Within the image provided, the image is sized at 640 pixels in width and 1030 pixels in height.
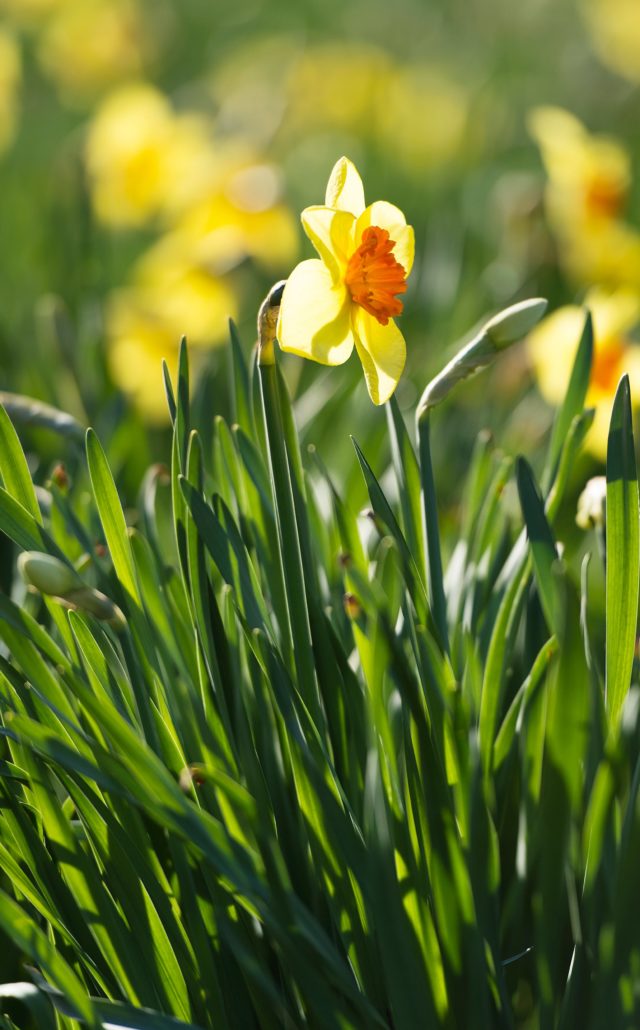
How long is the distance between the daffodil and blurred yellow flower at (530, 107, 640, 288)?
3.38 ft

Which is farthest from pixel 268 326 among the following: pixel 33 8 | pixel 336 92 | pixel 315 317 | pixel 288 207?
pixel 33 8

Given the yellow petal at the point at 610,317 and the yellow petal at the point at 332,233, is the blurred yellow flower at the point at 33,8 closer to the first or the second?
the yellow petal at the point at 610,317

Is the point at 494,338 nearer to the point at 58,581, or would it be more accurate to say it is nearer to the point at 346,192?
the point at 346,192

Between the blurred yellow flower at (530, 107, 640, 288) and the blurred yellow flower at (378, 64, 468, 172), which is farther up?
the blurred yellow flower at (378, 64, 468, 172)

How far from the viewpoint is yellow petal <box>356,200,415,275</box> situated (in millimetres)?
830

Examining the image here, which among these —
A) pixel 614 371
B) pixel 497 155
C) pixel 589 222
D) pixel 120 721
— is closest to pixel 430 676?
pixel 120 721

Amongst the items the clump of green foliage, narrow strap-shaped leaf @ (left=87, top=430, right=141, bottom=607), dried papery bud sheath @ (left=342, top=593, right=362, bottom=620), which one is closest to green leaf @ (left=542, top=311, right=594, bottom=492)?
the clump of green foliage

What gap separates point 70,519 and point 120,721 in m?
0.33

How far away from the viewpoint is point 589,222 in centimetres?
193

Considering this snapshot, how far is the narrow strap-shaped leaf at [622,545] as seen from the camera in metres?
0.79

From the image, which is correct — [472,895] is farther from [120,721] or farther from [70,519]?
[70,519]

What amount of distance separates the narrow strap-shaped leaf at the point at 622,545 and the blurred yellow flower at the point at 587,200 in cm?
109

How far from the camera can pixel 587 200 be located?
1.87 metres

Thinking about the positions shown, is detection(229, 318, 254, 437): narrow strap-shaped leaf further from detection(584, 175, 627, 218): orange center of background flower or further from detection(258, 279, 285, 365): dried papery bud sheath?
detection(584, 175, 627, 218): orange center of background flower
